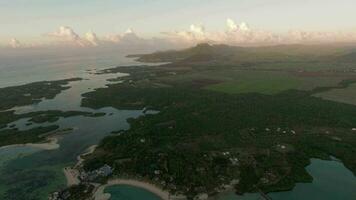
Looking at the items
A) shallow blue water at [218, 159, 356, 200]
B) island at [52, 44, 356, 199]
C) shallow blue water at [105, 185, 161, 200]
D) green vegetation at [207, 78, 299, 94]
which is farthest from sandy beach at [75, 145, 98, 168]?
green vegetation at [207, 78, 299, 94]

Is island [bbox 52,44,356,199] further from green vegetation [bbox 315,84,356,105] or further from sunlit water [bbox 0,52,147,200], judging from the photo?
sunlit water [bbox 0,52,147,200]

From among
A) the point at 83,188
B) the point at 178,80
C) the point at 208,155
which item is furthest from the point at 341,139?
the point at 178,80

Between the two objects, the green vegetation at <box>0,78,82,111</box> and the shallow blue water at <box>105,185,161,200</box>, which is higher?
the shallow blue water at <box>105,185,161,200</box>

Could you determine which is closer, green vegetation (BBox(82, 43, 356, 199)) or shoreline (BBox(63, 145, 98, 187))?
green vegetation (BBox(82, 43, 356, 199))

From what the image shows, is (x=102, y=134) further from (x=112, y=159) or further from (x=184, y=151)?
(x=184, y=151)

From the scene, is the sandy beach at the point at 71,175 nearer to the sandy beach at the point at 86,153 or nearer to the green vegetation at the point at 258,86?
the sandy beach at the point at 86,153

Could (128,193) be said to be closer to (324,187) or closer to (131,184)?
(131,184)
